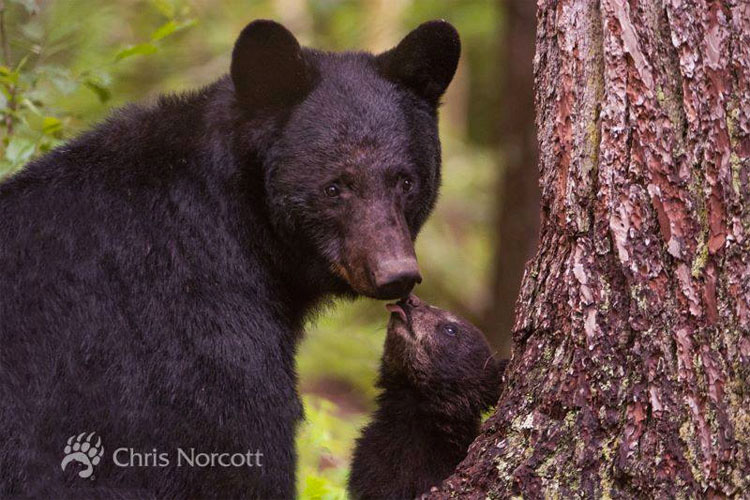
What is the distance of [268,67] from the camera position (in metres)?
3.76

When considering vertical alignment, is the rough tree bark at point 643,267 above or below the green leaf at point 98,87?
below

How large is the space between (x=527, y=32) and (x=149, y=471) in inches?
235

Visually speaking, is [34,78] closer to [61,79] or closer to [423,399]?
[61,79]

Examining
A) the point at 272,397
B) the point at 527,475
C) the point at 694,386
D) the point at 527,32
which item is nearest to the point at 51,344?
the point at 272,397

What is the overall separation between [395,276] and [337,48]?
248 inches

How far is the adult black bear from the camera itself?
135 inches

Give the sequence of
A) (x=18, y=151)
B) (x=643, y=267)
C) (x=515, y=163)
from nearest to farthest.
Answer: (x=643, y=267) → (x=18, y=151) → (x=515, y=163)

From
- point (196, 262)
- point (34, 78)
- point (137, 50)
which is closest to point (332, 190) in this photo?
point (196, 262)

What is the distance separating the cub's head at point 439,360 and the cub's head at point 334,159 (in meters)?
0.67

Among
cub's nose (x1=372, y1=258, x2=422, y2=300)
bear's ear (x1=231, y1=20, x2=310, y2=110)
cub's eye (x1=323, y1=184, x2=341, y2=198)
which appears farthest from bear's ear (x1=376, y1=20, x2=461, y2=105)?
cub's nose (x1=372, y1=258, x2=422, y2=300)

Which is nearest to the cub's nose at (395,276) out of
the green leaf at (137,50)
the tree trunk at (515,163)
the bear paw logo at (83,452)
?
the bear paw logo at (83,452)

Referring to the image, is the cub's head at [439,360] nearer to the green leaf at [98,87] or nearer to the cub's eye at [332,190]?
the cub's eye at [332,190]

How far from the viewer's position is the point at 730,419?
298 centimetres

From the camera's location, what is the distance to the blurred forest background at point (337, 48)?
4.94m
